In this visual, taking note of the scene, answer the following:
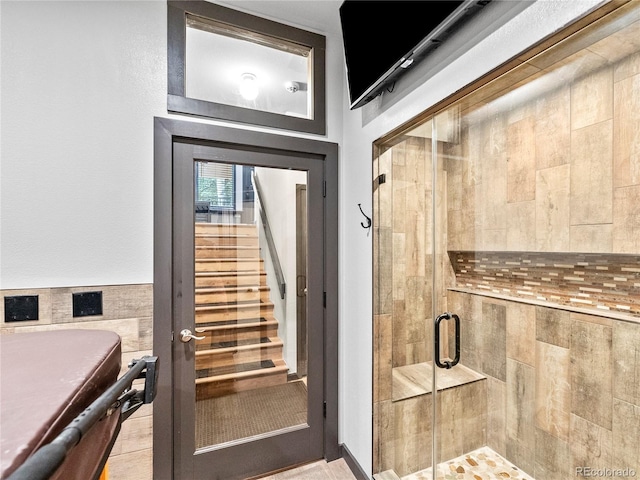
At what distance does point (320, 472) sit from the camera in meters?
2.04

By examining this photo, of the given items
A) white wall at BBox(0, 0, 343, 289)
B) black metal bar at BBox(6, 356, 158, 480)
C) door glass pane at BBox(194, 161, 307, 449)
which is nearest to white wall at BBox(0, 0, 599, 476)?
white wall at BBox(0, 0, 343, 289)

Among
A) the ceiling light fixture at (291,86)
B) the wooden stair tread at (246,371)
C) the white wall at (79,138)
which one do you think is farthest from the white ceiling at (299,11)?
the wooden stair tread at (246,371)

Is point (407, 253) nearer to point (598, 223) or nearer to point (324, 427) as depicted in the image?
point (598, 223)

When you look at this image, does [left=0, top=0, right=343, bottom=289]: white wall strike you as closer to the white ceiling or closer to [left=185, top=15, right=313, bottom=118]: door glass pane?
[left=185, top=15, right=313, bottom=118]: door glass pane

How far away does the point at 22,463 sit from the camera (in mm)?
404

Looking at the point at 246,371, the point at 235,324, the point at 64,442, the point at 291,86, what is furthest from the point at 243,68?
the point at 64,442

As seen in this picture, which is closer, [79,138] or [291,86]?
[79,138]

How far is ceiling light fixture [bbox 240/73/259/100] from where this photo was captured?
205 centimetres

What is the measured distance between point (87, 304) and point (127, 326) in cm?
23

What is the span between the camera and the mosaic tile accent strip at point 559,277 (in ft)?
5.08

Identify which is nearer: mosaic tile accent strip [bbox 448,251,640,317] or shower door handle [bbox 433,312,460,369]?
mosaic tile accent strip [bbox 448,251,640,317]

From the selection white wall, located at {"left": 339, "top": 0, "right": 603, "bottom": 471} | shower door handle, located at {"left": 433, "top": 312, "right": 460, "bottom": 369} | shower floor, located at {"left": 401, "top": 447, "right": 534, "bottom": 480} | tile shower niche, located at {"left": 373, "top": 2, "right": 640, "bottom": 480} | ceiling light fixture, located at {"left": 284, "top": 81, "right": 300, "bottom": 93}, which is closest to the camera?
white wall, located at {"left": 339, "top": 0, "right": 603, "bottom": 471}

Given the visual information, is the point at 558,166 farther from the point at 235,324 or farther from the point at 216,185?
the point at 235,324

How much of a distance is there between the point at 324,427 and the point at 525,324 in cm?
150
